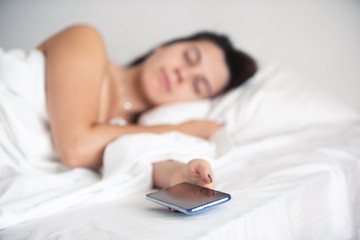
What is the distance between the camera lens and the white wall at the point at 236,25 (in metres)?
1.50

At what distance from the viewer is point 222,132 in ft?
3.44

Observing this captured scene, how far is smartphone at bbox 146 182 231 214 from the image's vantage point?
0.49m

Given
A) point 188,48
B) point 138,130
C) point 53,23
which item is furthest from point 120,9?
point 138,130

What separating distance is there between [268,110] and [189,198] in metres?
0.77

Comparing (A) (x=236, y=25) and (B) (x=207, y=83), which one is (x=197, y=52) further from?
(A) (x=236, y=25)

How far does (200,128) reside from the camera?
111 cm

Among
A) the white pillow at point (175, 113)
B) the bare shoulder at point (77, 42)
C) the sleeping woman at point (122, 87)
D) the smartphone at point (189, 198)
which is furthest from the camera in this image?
the white pillow at point (175, 113)

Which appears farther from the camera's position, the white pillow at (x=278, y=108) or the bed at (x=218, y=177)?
the white pillow at (x=278, y=108)

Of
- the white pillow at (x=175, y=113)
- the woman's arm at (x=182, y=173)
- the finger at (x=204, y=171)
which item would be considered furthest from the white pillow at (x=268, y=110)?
the finger at (x=204, y=171)

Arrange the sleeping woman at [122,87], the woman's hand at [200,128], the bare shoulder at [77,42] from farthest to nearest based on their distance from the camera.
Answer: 1. the woman's hand at [200,128]
2. the bare shoulder at [77,42]
3. the sleeping woman at [122,87]

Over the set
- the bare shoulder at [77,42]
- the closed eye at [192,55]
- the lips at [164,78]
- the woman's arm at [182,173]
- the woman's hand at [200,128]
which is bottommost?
the woman's hand at [200,128]

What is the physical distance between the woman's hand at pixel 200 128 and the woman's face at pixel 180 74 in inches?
7.5

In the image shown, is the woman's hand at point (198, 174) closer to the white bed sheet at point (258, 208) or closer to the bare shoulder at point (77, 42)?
the white bed sheet at point (258, 208)

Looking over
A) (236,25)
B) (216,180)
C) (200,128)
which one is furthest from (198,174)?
(236,25)
